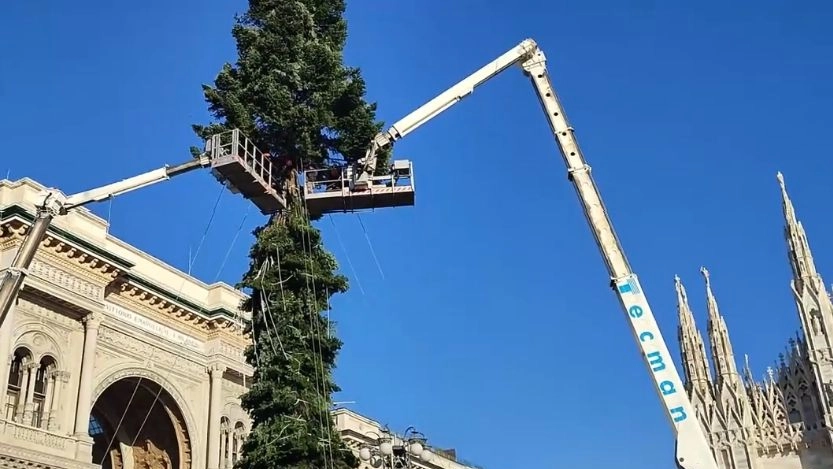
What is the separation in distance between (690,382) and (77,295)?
26.7 metres

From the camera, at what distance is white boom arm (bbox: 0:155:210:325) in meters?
12.7

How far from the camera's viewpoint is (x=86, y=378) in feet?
93.7

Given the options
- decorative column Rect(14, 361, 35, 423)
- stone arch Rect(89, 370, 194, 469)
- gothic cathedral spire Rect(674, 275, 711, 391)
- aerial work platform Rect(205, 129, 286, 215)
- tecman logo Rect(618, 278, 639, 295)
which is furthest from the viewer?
gothic cathedral spire Rect(674, 275, 711, 391)

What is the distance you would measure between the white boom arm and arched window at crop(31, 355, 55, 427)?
1411 centimetres

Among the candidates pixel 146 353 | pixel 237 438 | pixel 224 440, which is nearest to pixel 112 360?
pixel 146 353

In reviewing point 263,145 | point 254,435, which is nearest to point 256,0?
point 263,145

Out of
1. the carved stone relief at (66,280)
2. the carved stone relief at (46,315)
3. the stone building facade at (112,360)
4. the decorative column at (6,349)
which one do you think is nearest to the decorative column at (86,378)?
the stone building facade at (112,360)

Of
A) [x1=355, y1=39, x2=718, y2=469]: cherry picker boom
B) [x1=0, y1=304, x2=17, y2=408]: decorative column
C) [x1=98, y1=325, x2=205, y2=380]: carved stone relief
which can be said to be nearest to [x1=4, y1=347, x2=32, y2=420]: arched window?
[x1=0, y1=304, x2=17, y2=408]: decorative column

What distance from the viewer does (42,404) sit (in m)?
27.6

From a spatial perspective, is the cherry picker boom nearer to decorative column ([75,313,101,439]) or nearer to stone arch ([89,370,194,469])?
decorative column ([75,313,101,439])

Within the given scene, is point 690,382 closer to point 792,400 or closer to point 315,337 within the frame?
point 792,400

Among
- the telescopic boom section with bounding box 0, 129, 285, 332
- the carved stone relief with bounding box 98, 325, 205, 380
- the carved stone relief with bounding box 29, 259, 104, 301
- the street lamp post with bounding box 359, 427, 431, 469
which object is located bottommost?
the street lamp post with bounding box 359, 427, 431, 469

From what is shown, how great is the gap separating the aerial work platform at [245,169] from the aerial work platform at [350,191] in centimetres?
73

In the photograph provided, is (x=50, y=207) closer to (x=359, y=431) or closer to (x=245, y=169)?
(x=245, y=169)
